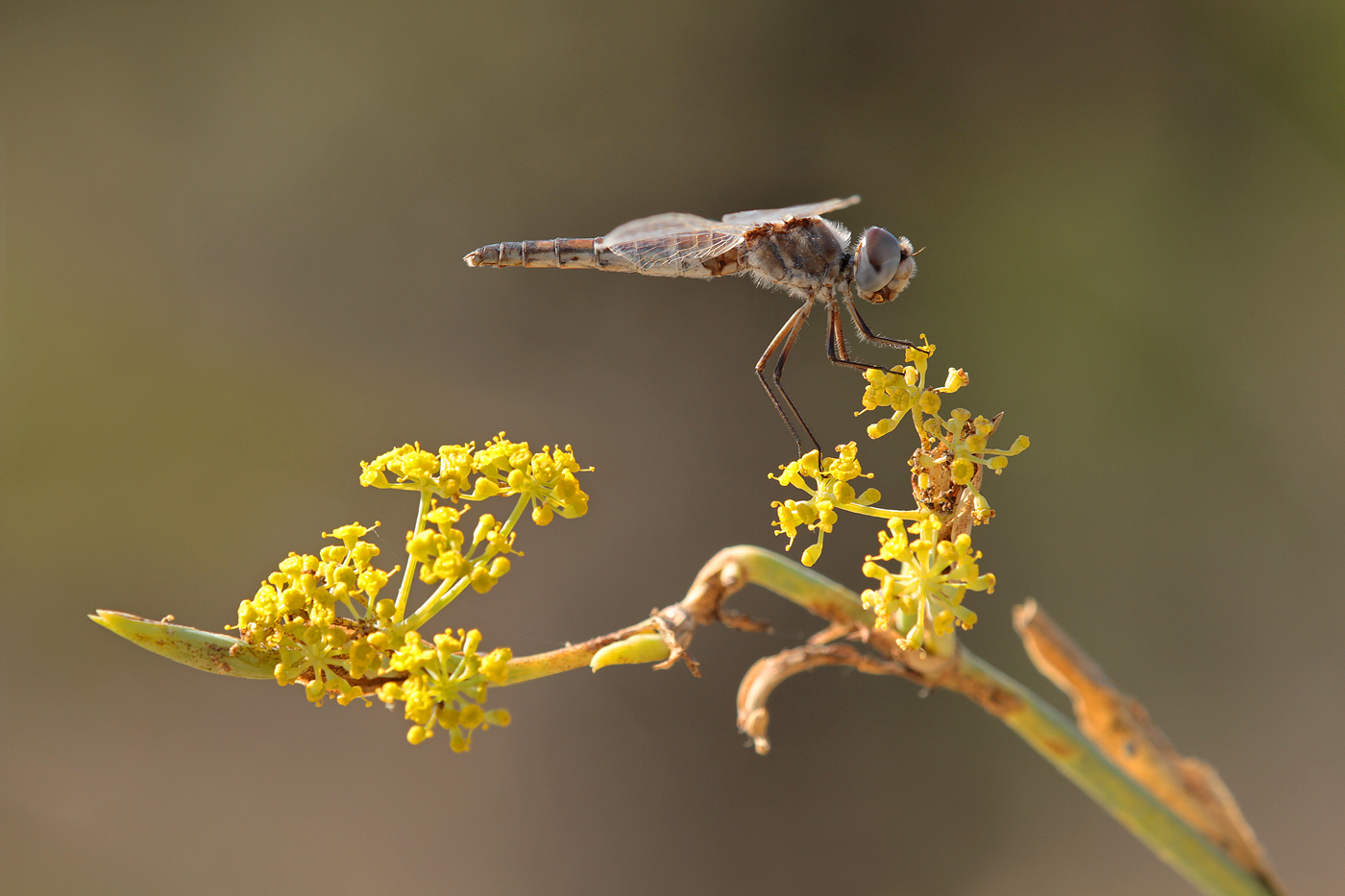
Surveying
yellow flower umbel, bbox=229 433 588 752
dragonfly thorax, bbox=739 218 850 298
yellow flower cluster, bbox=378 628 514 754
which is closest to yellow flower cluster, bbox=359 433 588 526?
yellow flower umbel, bbox=229 433 588 752

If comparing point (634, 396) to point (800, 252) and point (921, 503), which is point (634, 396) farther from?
point (921, 503)

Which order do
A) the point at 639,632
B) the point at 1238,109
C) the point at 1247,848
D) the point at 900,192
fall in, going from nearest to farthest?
the point at 639,632, the point at 1247,848, the point at 1238,109, the point at 900,192

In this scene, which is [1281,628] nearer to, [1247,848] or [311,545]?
[1247,848]

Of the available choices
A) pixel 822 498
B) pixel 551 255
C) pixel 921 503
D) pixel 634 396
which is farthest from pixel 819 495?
pixel 634 396

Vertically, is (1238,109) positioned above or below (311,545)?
below

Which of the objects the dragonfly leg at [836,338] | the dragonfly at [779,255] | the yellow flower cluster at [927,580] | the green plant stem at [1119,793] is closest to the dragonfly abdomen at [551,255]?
the dragonfly at [779,255]

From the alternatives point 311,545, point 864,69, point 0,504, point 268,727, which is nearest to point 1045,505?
point 864,69

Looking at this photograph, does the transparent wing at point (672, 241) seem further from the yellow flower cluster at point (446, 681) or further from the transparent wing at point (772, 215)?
the yellow flower cluster at point (446, 681)
